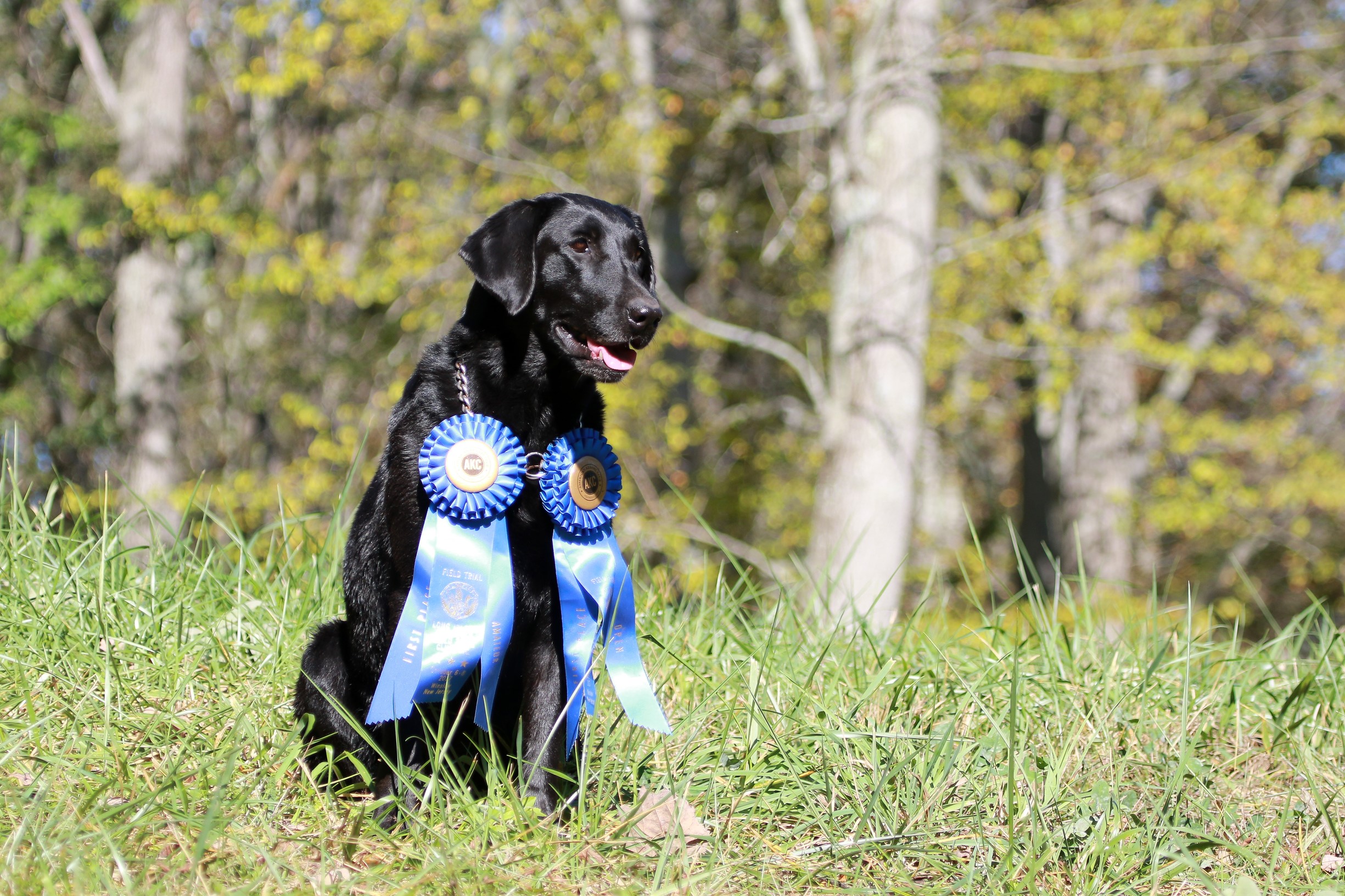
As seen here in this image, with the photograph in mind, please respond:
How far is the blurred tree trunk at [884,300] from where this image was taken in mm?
7391

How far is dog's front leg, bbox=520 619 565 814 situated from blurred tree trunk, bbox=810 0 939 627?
194 inches

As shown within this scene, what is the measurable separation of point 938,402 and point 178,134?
9470mm

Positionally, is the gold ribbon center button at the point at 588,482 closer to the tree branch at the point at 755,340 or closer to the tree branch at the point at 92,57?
the tree branch at the point at 755,340

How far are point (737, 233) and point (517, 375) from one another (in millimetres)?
8557

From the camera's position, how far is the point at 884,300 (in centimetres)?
754

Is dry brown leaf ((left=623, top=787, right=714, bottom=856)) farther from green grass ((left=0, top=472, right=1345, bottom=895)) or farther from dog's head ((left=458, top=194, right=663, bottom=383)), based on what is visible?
dog's head ((left=458, top=194, right=663, bottom=383))

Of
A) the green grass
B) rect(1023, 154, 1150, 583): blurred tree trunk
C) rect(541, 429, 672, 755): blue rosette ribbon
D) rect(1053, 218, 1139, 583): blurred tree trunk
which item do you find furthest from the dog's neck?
rect(1053, 218, 1139, 583): blurred tree trunk

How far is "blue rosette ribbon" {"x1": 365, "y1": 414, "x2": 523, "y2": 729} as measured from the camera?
2219 millimetres

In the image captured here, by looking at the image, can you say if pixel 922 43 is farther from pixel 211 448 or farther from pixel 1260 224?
pixel 211 448

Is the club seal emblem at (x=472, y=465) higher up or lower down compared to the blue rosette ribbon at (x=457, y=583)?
higher up

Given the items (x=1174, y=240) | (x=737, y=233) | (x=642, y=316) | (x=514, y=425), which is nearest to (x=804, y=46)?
(x=737, y=233)

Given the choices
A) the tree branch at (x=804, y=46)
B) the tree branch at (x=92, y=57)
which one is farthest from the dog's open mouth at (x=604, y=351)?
the tree branch at (x=92, y=57)

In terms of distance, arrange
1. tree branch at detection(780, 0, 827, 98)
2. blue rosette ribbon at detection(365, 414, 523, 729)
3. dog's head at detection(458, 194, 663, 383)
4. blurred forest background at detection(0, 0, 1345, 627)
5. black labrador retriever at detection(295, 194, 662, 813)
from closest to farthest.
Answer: blue rosette ribbon at detection(365, 414, 523, 729)
black labrador retriever at detection(295, 194, 662, 813)
dog's head at detection(458, 194, 663, 383)
blurred forest background at detection(0, 0, 1345, 627)
tree branch at detection(780, 0, 827, 98)

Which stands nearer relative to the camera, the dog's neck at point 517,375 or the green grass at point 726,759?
the green grass at point 726,759
